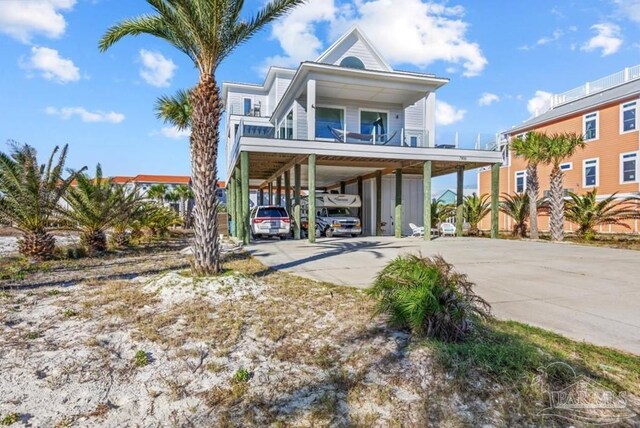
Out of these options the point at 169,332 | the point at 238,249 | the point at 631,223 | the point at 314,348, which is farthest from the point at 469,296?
the point at 631,223

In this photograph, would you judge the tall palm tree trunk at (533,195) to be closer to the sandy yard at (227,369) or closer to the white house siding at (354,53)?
the white house siding at (354,53)

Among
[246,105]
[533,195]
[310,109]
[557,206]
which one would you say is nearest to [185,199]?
[246,105]

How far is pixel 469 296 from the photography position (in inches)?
168

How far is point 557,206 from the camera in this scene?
722 inches

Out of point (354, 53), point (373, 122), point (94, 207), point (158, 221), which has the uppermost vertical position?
point (354, 53)

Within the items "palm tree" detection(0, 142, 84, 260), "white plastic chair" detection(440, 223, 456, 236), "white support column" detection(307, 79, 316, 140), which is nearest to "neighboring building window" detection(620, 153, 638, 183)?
"white plastic chair" detection(440, 223, 456, 236)

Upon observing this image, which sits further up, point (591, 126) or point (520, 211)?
point (591, 126)

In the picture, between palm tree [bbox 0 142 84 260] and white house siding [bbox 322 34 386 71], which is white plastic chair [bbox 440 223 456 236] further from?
palm tree [bbox 0 142 84 260]

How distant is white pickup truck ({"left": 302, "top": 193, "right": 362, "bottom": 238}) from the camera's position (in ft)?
69.3

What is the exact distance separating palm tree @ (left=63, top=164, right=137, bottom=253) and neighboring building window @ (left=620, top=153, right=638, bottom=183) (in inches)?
1055

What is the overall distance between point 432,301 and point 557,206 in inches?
701

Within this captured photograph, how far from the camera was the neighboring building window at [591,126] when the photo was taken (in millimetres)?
23750

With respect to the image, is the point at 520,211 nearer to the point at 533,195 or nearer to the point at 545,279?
the point at 533,195

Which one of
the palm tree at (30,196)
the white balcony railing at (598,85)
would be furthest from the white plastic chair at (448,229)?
the palm tree at (30,196)
